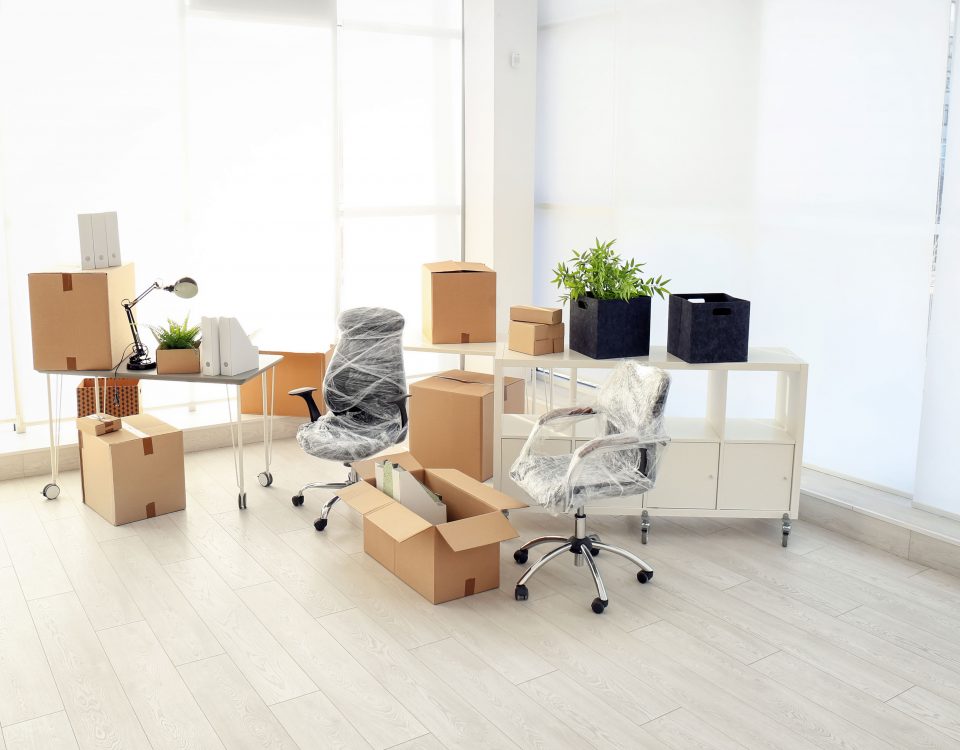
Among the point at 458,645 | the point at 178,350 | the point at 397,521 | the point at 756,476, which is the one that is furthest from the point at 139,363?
the point at 756,476

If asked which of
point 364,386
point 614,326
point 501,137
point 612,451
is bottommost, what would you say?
point 612,451

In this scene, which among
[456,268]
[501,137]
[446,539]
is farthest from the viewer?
[501,137]

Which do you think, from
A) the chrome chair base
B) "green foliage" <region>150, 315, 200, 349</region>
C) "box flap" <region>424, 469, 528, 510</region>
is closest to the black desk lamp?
"green foliage" <region>150, 315, 200, 349</region>

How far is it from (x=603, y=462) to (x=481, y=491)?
1.72 ft

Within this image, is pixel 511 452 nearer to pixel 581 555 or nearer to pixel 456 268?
pixel 581 555

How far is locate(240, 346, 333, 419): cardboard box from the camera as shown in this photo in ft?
17.7

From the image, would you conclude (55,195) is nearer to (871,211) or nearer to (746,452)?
(746,452)

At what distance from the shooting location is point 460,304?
185 inches

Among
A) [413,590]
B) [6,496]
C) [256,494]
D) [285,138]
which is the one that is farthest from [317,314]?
[413,590]

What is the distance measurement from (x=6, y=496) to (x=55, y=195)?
1.66m

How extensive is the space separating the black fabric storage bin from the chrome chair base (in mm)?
881

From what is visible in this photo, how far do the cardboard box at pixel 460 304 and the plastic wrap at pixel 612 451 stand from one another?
1.03 meters

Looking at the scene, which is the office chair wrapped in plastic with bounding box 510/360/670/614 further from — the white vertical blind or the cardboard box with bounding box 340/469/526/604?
the white vertical blind

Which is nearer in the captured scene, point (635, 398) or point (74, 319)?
point (635, 398)
